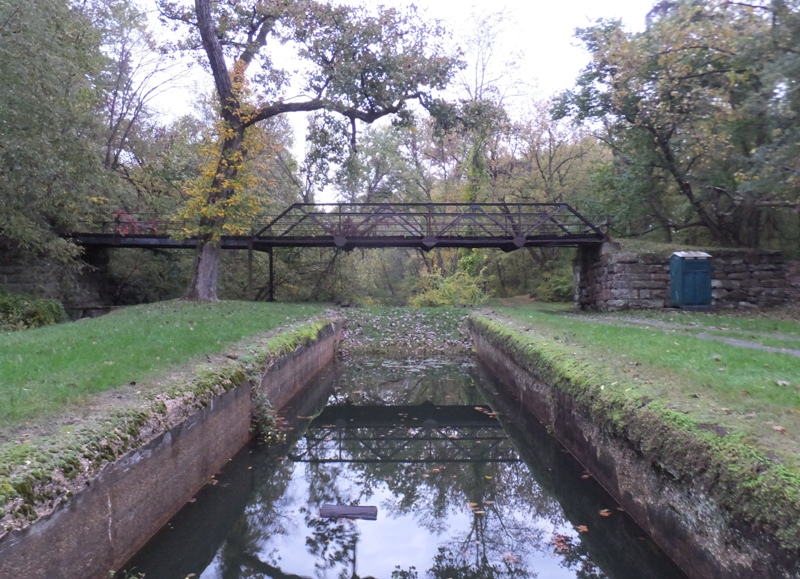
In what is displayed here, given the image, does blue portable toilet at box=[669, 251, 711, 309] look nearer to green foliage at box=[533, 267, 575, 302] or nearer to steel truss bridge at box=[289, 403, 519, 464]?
steel truss bridge at box=[289, 403, 519, 464]

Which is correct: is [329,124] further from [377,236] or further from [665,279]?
[665,279]

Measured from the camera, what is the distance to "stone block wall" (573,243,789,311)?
60.4 feet

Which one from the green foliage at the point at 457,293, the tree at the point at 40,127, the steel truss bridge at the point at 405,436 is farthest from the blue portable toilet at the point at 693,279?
the tree at the point at 40,127

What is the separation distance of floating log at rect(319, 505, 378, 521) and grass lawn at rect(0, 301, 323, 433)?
2405mm

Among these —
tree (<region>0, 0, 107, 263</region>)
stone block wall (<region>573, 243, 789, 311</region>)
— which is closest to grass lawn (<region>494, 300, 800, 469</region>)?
stone block wall (<region>573, 243, 789, 311</region>)

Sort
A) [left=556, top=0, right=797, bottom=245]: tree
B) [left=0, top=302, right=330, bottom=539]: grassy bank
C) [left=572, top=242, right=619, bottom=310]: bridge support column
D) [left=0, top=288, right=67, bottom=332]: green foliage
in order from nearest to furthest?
[left=0, top=302, right=330, bottom=539]: grassy bank < [left=556, top=0, right=797, bottom=245]: tree < [left=0, top=288, right=67, bottom=332]: green foliage < [left=572, top=242, right=619, bottom=310]: bridge support column

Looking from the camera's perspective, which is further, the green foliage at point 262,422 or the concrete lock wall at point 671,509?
the green foliage at point 262,422

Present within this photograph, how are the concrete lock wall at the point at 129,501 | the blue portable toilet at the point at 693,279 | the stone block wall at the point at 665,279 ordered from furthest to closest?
the stone block wall at the point at 665,279
the blue portable toilet at the point at 693,279
the concrete lock wall at the point at 129,501

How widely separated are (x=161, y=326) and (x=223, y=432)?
488cm

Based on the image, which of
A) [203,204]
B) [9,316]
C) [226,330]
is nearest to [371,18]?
[203,204]

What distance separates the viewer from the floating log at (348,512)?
20.5ft

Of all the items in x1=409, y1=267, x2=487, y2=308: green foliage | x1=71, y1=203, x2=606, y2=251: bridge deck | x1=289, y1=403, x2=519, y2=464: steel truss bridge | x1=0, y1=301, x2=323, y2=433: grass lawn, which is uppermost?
x1=71, y1=203, x2=606, y2=251: bridge deck

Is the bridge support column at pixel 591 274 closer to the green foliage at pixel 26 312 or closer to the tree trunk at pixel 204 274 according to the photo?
the tree trunk at pixel 204 274

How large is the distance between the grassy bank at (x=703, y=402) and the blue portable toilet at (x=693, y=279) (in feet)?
20.7
